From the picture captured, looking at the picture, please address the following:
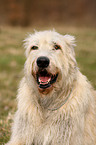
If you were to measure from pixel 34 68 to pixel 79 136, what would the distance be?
116 centimetres

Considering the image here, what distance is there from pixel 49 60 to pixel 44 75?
0.29 meters

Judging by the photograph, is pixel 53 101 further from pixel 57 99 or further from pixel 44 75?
pixel 44 75

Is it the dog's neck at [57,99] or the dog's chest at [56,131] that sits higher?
the dog's neck at [57,99]

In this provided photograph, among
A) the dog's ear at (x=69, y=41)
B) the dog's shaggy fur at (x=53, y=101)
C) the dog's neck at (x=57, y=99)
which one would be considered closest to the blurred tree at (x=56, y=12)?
the dog's ear at (x=69, y=41)

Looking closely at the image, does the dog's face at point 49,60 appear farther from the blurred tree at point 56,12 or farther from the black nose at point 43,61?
the blurred tree at point 56,12

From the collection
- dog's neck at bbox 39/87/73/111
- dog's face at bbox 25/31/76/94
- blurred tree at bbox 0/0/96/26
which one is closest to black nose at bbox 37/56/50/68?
dog's face at bbox 25/31/76/94

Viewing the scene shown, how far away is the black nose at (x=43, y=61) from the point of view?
311 cm

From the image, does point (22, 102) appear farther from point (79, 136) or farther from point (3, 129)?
point (3, 129)

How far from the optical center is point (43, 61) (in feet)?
10.3

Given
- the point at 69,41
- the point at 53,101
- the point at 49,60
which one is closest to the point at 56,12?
the point at 69,41

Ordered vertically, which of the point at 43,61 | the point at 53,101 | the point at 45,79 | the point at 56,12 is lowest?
the point at 53,101

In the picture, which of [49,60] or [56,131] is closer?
[49,60]

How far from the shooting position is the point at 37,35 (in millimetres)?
3680

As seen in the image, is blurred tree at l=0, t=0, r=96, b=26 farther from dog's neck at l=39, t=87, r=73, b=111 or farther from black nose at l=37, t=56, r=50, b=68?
black nose at l=37, t=56, r=50, b=68
